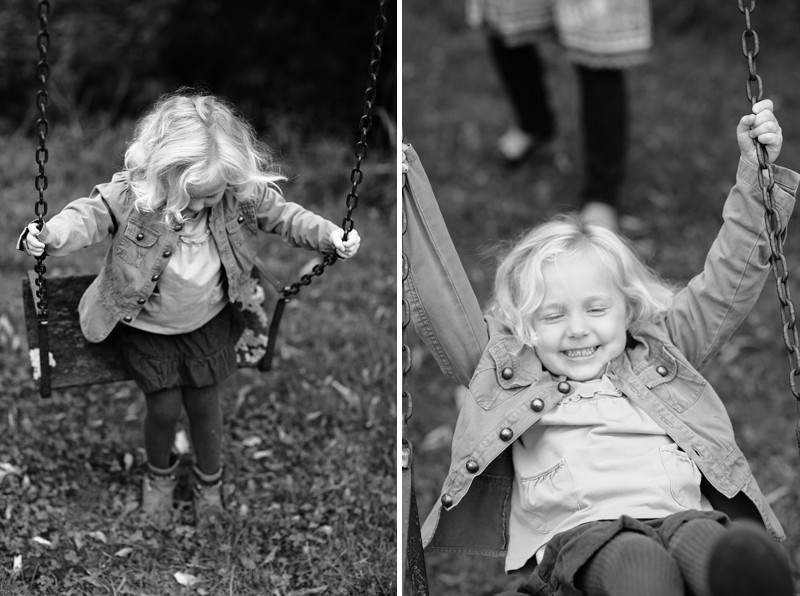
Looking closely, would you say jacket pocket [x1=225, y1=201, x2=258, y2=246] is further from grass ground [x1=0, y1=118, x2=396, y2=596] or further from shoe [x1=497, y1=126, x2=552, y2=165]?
shoe [x1=497, y1=126, x2=552, y2=165]

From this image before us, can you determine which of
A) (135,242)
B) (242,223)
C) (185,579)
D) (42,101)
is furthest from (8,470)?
(42,101)

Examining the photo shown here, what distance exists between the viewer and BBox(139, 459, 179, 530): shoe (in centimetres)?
401

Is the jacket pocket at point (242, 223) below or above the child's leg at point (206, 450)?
above

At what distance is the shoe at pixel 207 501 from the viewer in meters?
4.02

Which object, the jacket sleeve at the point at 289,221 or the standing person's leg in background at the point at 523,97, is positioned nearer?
the jacket sleeve at the point at 289,221

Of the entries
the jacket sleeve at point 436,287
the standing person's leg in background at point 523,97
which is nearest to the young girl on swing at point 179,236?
the jacket sleeve at point 436,287

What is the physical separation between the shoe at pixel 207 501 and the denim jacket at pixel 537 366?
0.99 meters

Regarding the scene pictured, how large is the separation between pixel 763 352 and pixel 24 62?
17.2 feet

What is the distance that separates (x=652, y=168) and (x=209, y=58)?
10.1 feet

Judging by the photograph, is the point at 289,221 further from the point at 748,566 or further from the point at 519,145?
the point at 519,145

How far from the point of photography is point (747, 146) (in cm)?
312

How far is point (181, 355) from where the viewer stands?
3.70 meters

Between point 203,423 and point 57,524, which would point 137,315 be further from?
point 57,524

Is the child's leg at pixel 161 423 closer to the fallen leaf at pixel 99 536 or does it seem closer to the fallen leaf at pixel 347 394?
the fallen leaf at pixel 99 536
